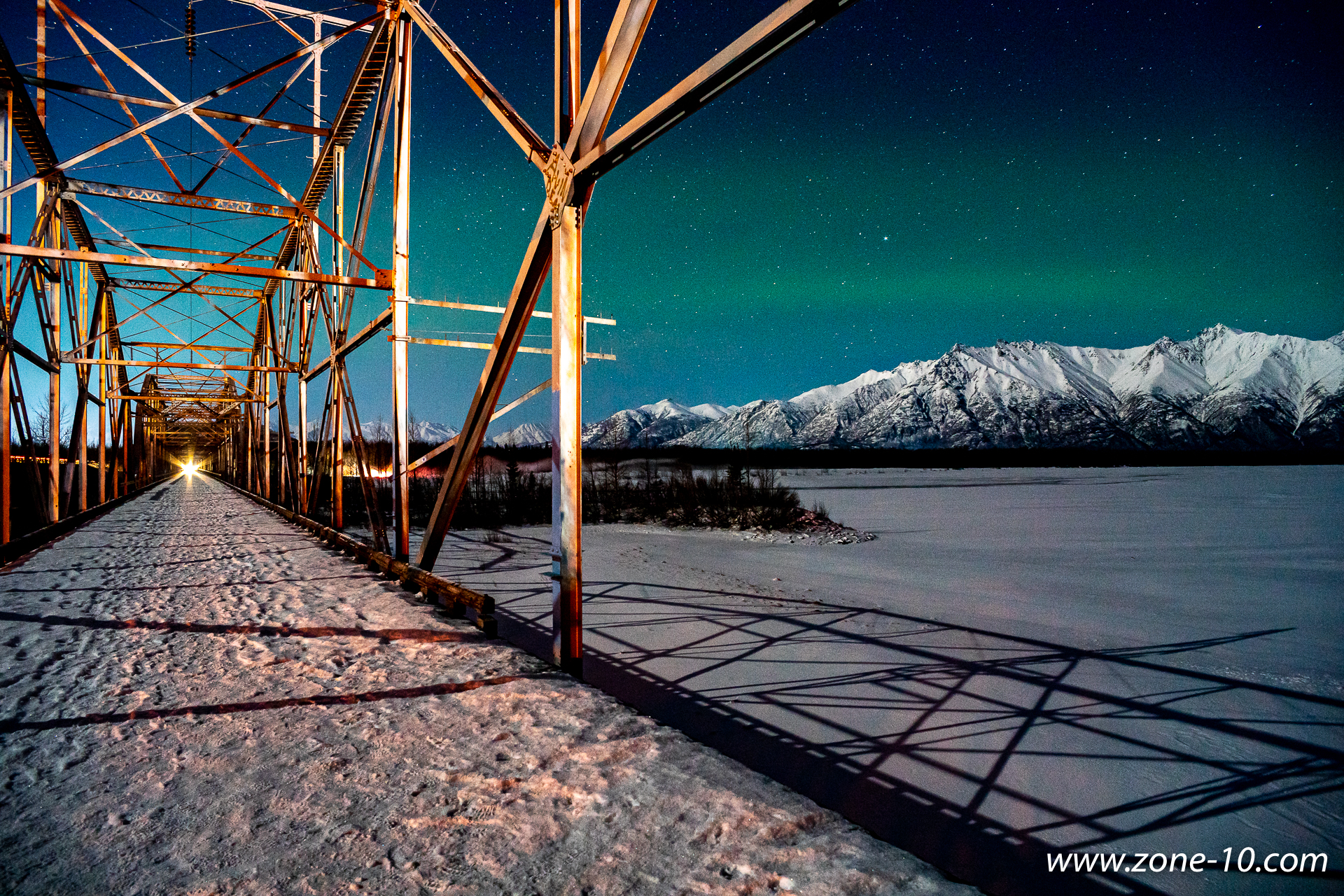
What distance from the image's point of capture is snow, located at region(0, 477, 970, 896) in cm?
205

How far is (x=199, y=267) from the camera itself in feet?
26.5

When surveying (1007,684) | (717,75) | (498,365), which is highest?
(717,75)

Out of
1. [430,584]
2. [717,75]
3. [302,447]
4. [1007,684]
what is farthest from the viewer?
[302,447]

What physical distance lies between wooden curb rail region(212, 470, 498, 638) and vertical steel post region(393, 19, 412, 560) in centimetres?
31

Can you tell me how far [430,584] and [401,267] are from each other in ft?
11.6

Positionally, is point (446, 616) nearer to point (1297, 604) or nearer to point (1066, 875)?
point (1066, 875)

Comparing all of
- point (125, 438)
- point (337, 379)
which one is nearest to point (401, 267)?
point (337, 379)

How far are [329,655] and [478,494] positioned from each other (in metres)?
18.1

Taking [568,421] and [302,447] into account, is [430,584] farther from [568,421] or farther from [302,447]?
[302,447]

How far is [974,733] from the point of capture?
5375 millimetres

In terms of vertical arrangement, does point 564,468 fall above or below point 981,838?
above

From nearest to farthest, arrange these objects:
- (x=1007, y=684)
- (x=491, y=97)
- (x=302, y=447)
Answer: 1. (x=491, y=97)
2. (x=1007, y=684)
3. (x=302, y=447)

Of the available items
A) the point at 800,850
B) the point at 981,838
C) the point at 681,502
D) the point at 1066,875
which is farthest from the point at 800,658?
A: the point at 681,502

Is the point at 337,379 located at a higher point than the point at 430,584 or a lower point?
higher
